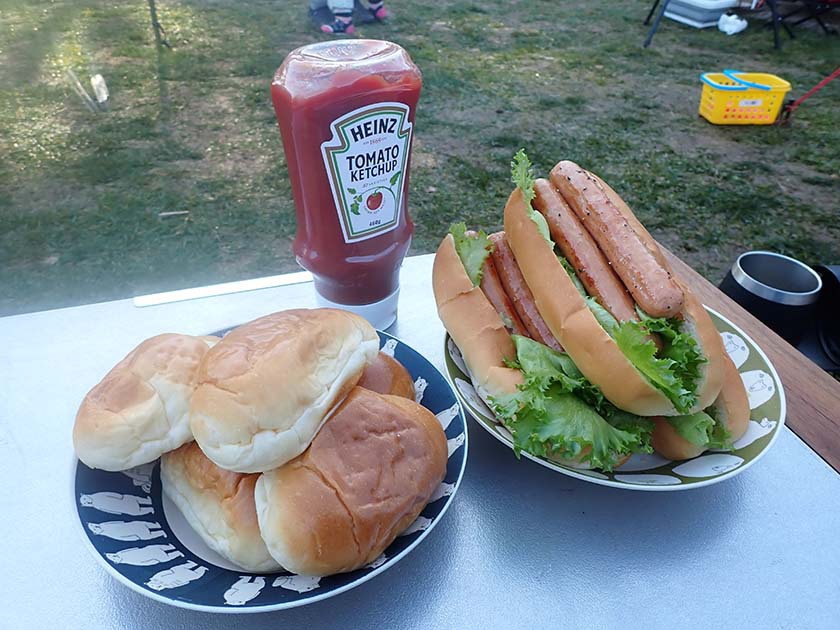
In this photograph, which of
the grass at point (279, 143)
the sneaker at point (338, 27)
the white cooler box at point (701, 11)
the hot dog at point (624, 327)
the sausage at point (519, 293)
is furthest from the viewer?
the white cooler box at point (701, 11)

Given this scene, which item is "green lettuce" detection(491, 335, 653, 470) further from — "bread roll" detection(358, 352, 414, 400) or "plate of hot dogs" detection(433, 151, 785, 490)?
"bread roll" detection(358, 352, 414, 400)

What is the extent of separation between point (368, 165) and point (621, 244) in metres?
0.65

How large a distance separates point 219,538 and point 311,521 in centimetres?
19

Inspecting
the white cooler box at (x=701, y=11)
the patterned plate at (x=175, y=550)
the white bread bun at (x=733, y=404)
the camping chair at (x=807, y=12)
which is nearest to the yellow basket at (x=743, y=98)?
the camping chair at (x=807, y=12)

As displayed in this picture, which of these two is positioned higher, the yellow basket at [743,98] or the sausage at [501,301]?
the sausage at [501,301]

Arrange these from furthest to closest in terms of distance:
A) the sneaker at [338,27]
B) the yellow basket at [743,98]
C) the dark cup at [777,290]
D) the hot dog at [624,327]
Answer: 1. the sneaker at [338,27]
2. the yellow basket at [743,98]
3. the dark cup at [777,290]
4. the hot dog at [624,327]

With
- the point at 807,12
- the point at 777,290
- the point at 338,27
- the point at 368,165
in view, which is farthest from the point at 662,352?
the point at 807,12

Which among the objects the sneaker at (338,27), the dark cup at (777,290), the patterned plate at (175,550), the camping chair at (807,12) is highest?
the patterned plate at (175,550)

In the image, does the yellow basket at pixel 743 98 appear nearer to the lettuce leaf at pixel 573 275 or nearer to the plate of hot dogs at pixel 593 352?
the plate of hot dogs at pixel 593 352

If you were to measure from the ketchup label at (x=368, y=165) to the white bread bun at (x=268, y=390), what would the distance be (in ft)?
1.44

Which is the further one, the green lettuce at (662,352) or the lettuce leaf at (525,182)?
the lettuce leaf at (525,182)

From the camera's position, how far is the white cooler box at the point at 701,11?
355 inches

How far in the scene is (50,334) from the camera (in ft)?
5.37

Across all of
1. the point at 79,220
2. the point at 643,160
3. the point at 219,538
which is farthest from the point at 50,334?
the point at 643,160
